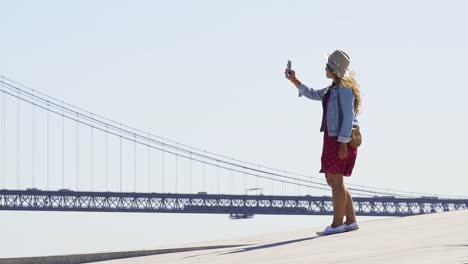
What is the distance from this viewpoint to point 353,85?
1143 cm

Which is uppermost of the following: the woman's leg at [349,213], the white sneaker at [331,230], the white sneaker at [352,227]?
the woman's leg at [349,213]

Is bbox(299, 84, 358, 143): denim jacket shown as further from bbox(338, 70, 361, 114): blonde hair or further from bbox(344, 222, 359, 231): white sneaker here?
bbox(344, 222, 359, 231): white sneaker

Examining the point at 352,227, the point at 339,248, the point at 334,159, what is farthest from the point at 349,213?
the point at 339,248

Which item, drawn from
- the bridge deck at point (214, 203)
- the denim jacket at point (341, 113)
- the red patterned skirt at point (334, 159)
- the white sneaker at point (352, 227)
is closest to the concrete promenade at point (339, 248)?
the white sneaker at point (352, 227)

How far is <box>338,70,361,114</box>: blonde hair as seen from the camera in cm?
1137

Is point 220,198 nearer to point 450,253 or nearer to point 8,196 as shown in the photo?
point 8,196

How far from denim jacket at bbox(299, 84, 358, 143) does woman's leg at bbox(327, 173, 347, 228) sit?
1.13 feet

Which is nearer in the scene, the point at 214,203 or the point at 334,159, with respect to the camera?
the point at 334,159

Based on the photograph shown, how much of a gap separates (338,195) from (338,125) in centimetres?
56

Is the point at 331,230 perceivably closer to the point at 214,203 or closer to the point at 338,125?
the point at 338,125

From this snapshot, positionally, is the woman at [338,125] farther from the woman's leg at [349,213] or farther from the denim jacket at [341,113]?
the woman's leg at [349,213]

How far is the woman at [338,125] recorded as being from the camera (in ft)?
36.7

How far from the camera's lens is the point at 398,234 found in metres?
10.3

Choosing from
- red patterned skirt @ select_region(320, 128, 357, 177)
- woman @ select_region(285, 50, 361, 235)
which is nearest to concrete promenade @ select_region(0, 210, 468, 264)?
woman @ select_region(285, 50, 361, 235)
